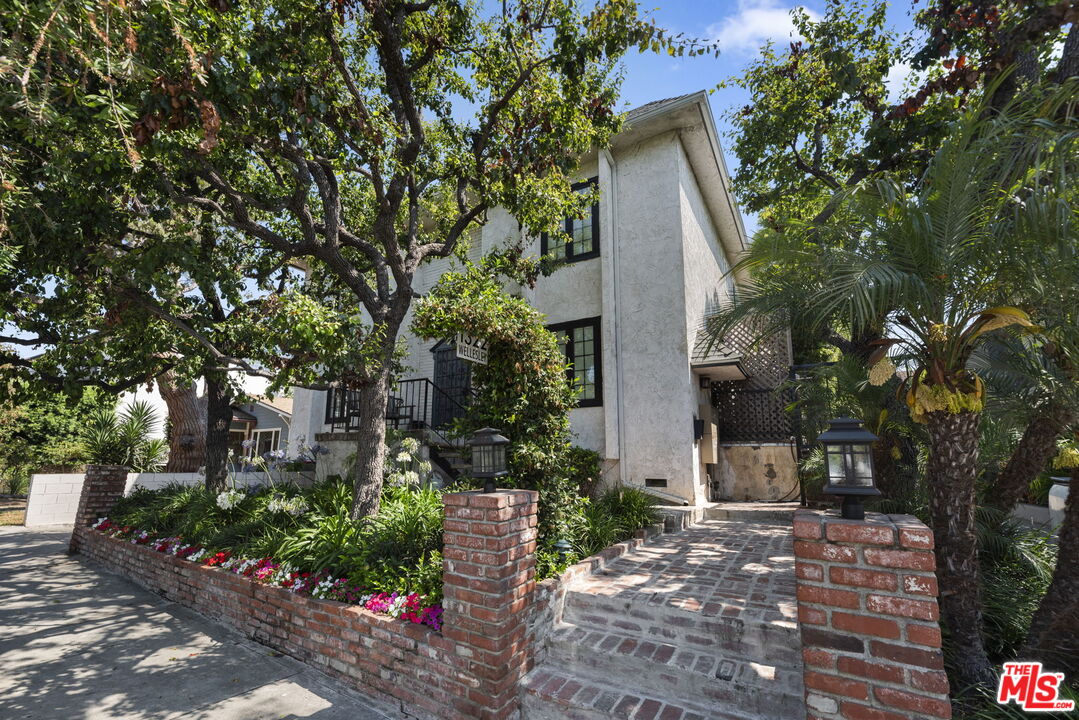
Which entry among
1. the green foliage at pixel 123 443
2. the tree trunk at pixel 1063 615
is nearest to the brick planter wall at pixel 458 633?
the tree trunk at pixel 1063 615

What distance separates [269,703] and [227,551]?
250 cm

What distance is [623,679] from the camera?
3.33 m

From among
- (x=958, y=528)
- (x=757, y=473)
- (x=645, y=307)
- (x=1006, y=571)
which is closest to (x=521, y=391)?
(x=958, y=528)

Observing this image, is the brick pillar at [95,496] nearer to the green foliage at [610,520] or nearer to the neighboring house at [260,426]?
the green foliage at [610,520]

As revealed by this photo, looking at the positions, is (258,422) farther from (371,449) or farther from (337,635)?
(337,635)

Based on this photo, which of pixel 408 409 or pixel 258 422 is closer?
pixel 408 409

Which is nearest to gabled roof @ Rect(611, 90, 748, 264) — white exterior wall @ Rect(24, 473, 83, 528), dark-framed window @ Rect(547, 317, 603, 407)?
dark-framed window @ Rect(547, 317, 603, 407)

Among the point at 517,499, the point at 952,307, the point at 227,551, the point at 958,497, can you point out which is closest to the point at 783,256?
the point at 952,307

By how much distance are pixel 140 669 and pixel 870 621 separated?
5451mm

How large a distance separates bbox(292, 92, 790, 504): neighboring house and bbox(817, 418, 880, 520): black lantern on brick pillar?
16.8ft

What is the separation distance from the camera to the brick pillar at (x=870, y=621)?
1992 millimetres

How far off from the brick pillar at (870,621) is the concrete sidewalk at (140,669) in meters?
3.05

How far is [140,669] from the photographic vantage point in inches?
155

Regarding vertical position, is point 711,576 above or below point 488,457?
→ below
